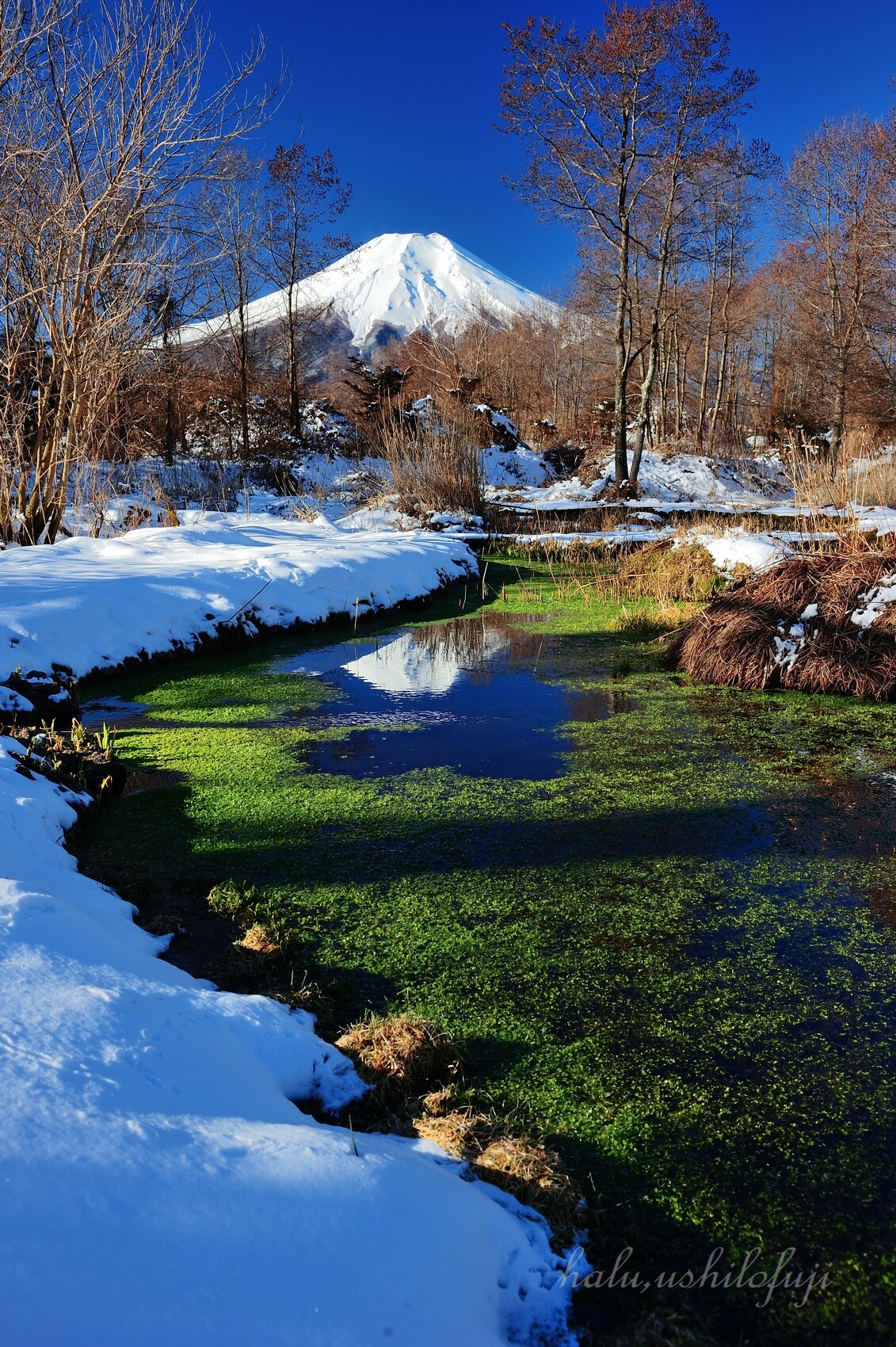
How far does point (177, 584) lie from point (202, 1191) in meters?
5.69

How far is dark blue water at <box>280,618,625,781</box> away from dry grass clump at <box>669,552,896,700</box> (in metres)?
0.93

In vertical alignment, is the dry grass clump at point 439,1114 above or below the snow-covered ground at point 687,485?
below

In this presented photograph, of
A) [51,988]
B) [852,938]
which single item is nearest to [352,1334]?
[51,988]

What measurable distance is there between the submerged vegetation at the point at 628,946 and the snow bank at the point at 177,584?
1035mm

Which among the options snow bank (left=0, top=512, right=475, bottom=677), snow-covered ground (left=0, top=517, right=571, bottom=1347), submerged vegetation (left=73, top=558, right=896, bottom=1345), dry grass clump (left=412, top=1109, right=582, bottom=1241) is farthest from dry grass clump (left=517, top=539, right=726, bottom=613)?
snow-covered ground (left=0, top=517, right=571, bottom=1347)

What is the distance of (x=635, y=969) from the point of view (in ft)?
7.20

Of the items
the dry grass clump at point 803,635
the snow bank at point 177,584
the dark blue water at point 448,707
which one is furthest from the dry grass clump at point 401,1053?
the dry grass clump at point 803,635

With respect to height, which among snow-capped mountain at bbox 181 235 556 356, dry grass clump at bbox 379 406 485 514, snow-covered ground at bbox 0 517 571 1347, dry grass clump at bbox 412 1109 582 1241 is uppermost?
snow-capped mountain at bbox 181 235 556 356

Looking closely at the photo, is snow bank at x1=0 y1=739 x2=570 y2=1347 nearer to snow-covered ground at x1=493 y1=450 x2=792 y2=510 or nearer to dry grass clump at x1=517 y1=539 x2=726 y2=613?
dry grass clump at x1=517 y1=539 x2=726 y2=613

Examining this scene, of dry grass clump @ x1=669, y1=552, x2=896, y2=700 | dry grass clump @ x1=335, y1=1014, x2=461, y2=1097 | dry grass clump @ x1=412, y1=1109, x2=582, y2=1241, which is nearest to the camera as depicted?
dry grass clump @ x1=412, y1=1109, x2=582, y2=1241

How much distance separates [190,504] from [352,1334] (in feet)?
44.4

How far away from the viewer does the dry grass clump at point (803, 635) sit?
499cm

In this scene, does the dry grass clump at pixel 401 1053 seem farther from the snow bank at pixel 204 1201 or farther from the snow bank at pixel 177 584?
the snow bank at pixel 177 584

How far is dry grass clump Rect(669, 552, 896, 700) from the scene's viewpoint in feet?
16.4
